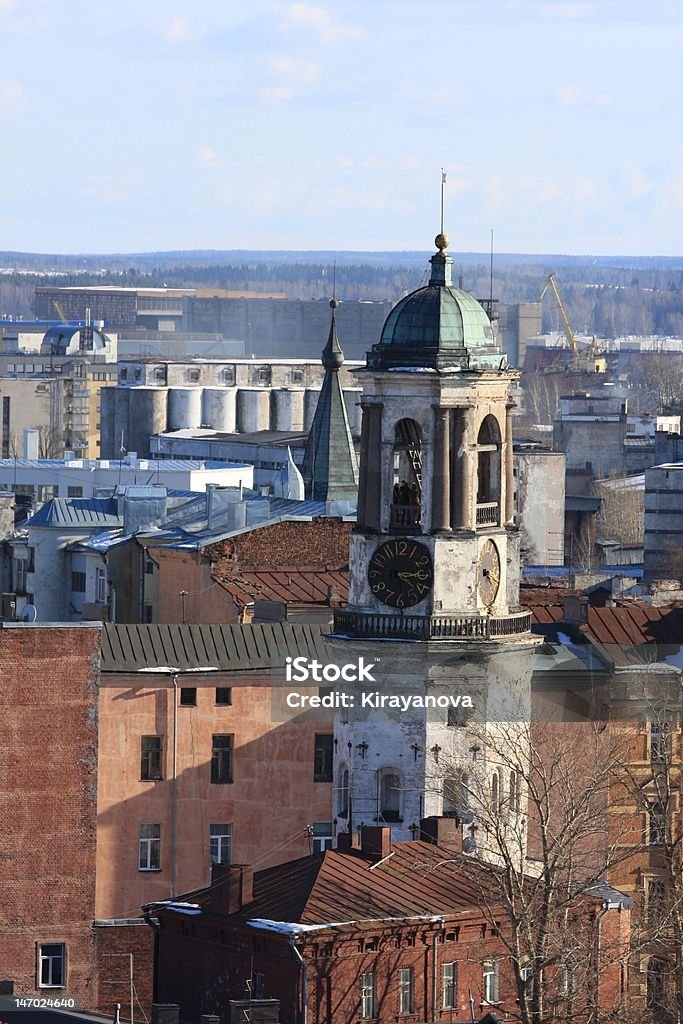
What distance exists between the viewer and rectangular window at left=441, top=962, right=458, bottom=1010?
52.6 m

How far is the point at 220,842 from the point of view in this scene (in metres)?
61.4

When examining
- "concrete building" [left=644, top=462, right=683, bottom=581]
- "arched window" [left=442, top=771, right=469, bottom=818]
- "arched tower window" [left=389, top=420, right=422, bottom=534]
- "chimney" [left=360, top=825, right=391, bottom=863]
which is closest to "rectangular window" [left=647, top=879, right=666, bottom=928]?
"arched window" [left=442, top=771, right=469, bottom=818]

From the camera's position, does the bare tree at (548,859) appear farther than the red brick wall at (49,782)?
No

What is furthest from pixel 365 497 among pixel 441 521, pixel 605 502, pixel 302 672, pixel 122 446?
pixel 122 446

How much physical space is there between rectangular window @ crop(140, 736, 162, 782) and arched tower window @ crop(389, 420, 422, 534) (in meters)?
8.16

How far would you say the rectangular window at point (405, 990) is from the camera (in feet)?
171

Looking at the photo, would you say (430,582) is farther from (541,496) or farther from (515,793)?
(541,496)

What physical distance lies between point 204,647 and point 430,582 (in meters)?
8.38

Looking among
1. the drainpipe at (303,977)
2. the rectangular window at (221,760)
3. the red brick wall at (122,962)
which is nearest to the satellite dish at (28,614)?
the rectangular window at (221,760)

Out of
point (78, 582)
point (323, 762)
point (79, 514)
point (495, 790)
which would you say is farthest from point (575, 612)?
point (79, 514)

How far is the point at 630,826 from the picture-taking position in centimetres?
5884

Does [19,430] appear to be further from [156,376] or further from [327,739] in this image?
[327,739]

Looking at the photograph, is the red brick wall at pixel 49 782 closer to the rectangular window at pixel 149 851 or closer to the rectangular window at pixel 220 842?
the rectangular window at pixel 149 851

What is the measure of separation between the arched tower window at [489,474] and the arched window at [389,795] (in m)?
4.40
